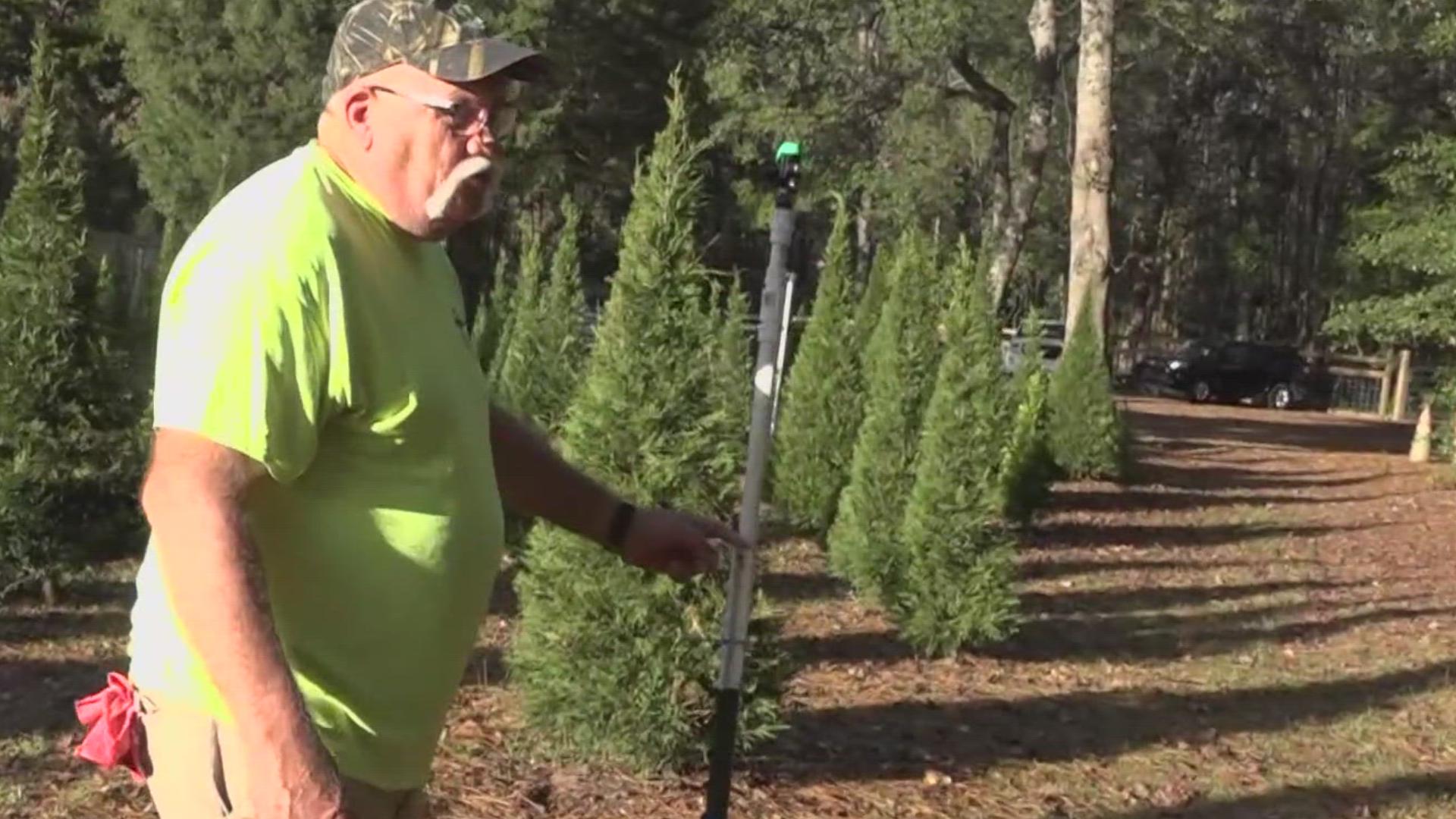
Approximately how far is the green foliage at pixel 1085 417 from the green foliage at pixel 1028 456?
1.83m

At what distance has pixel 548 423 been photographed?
359 inches

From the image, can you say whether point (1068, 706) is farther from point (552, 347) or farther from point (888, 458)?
point (552, 347)

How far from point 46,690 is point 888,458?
4.27m

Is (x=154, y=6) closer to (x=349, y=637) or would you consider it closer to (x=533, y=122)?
(x=533, y=122)

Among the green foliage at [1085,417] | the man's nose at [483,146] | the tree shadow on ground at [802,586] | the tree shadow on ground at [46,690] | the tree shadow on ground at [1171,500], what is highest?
the man's nose at [483,146]

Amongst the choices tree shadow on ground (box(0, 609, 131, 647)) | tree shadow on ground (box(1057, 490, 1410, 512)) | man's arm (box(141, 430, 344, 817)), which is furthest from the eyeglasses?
tree shadow on ground (box(1057, 490, 1410, 512))

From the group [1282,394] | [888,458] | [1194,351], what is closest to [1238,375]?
[1194,351]

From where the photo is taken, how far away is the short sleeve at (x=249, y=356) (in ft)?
6.35

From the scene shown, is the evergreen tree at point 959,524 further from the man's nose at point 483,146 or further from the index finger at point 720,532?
the man's nose at point 483,146

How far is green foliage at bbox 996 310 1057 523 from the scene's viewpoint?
479 inches

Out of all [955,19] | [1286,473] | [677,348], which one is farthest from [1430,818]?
[955,19]

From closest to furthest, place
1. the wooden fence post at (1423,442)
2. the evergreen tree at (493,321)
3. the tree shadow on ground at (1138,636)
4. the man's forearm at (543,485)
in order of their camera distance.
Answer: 1. the man's forearm at (543,485)
2. the tree shadow on ground at (1138,636)
3. the evergreen tree at (493,321)
4. the wooden fence post at (1423,442)

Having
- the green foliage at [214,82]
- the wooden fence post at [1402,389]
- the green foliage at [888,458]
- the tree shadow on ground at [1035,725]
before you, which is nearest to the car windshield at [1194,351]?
the wooden fence post at [1402,389]

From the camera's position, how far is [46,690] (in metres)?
6.62
